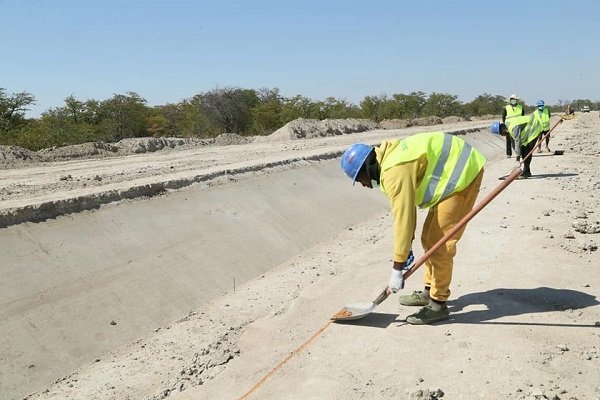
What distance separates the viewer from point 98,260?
6918 millimetres

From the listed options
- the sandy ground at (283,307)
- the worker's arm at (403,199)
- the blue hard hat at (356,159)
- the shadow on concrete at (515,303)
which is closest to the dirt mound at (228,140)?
the sandy ground at (283,307)

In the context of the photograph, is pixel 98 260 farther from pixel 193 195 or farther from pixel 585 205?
pixel 585 205

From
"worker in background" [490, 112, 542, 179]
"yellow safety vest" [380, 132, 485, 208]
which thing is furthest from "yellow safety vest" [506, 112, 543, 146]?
"yellow safety vest" [380, 132, 485, 208]

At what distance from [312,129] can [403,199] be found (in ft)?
81.6

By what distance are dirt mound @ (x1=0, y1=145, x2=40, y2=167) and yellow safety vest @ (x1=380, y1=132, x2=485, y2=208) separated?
568 inches

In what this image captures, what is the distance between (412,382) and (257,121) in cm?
3634

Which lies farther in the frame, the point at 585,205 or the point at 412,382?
the point at 585,205

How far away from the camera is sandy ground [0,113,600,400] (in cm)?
364

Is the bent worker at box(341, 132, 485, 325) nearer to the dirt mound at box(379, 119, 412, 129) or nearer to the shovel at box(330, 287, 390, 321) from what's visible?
the shovel at box(330, 287, 390, 321)

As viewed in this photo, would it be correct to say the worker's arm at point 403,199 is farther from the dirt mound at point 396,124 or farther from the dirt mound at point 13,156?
the dirt mound at point 396,124

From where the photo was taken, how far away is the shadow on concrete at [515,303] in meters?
4.39

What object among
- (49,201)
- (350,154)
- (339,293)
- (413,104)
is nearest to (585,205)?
(339,293)

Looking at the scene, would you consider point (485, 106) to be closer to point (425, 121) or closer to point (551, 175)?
point (425, 121)

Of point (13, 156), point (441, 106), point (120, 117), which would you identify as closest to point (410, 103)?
point (441, 106)
